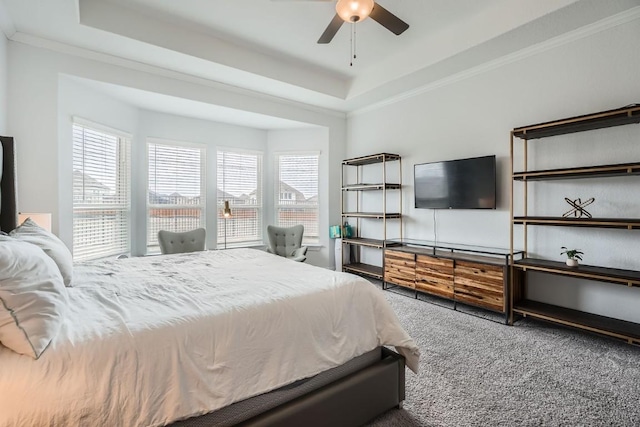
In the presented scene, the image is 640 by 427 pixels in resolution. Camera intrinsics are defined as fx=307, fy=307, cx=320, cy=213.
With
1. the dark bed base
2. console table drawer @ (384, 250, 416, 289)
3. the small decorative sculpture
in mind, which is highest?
the small decorative sculpture

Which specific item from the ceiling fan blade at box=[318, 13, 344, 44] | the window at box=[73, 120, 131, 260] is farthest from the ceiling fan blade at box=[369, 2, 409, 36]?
the window at box=[73, 120, 131, 260]

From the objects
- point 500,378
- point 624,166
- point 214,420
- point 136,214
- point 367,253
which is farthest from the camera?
point 367,253

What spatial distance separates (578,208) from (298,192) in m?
4.19

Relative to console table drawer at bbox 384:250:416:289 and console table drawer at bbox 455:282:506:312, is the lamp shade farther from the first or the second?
console table drawer at bbox 455:282:506:312

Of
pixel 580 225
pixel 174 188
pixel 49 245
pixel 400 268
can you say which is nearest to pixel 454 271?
pixel 400 268

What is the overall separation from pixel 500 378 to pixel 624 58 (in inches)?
122

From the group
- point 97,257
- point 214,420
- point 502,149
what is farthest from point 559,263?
point 97,257

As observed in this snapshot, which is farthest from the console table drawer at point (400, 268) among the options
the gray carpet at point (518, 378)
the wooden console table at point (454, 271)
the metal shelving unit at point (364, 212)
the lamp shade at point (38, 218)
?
the lamp shade at point (38, 218)

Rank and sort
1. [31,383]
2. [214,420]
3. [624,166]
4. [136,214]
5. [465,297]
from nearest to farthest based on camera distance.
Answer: [31,383], [214,420], [624,166], [465,297], [136,214]

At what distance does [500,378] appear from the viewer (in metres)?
2.24

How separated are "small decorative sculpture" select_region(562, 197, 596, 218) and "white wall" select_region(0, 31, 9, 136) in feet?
18.2

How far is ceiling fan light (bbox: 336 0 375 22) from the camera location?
228 cm

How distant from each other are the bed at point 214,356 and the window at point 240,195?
3306mm

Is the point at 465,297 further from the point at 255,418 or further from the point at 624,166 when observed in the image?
the point at 255,418
